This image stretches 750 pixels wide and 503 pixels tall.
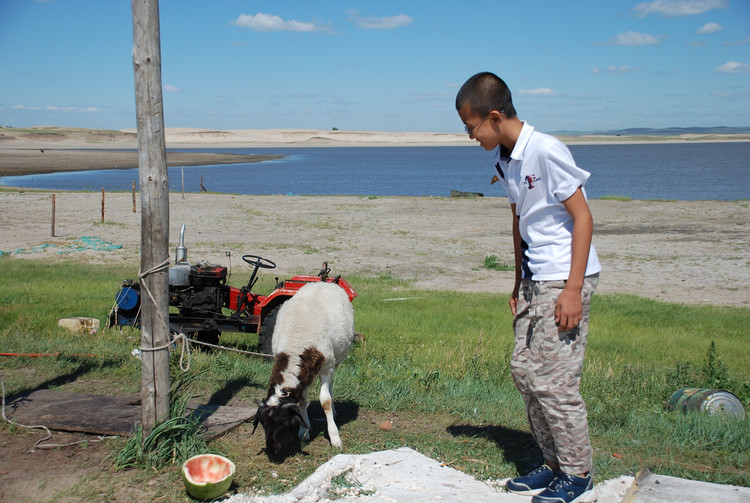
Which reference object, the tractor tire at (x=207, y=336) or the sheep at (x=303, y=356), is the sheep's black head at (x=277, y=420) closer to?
the sheep at (x=303, y=356)

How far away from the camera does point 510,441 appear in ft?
17.4

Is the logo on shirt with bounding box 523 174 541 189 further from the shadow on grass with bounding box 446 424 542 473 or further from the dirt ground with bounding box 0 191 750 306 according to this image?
the dirt ground with bounding box 0 191 750 306

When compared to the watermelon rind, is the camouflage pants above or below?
above

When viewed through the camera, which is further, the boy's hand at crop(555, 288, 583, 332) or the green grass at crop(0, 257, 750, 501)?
the green grass at crop(0, 257, 750, 501)

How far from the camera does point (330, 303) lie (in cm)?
582

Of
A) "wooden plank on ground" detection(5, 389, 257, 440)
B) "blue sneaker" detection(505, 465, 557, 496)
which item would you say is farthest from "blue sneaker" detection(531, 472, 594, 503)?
"wooden plank on ground" detection(5, 389, 257, 440)

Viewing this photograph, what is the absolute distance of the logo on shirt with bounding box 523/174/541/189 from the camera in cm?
393

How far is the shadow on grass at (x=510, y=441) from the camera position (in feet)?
15.9

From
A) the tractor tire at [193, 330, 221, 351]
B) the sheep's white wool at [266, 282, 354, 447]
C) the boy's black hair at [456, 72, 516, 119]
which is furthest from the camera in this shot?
the tractor tire at [193, 330, 221, 351]

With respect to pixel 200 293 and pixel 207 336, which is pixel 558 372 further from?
pixel 207 336

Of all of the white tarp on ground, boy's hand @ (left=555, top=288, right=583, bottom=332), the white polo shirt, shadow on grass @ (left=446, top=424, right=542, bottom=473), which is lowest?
shadow on grass @ (left=446, top=424, right=542, bottom=473)

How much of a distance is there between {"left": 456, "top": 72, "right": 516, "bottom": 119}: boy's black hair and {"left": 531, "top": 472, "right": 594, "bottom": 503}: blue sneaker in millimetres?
2353

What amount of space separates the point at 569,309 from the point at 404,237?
20.3 metres

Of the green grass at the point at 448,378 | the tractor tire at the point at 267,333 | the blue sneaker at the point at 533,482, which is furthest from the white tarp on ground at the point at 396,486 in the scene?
the tractor tire at the point at 267,333
